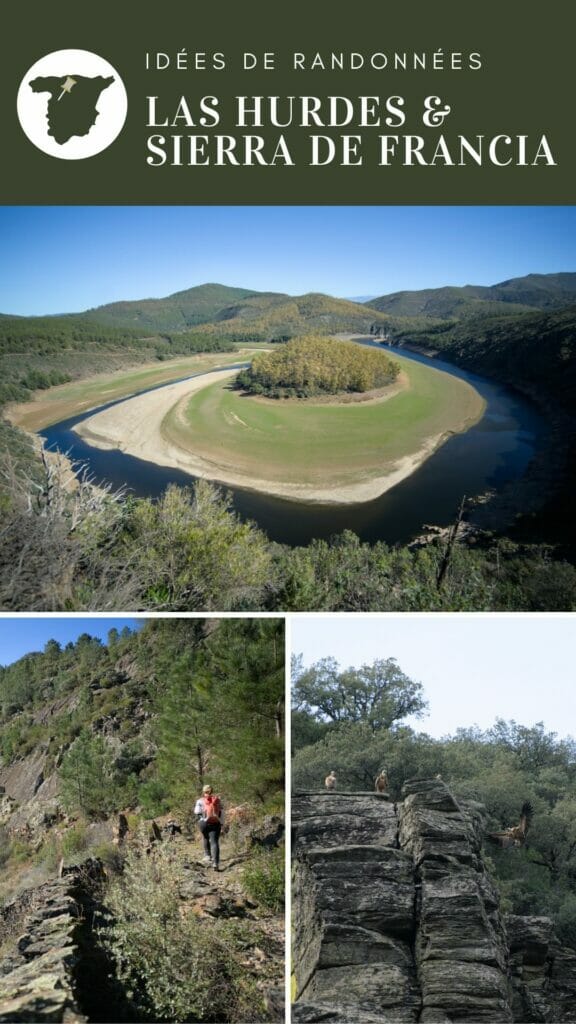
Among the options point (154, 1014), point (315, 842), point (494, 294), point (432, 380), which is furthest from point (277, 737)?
point (494, 294)

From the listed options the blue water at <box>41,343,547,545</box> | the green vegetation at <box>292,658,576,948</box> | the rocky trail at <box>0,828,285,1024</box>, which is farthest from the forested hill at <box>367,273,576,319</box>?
the rocky trail at <box>0,828,285,1024</box>

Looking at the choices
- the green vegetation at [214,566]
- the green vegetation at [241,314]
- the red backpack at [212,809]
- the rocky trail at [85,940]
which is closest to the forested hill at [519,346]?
the green vegetation at [241,314]

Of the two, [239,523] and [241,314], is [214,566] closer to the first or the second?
[239,523]
